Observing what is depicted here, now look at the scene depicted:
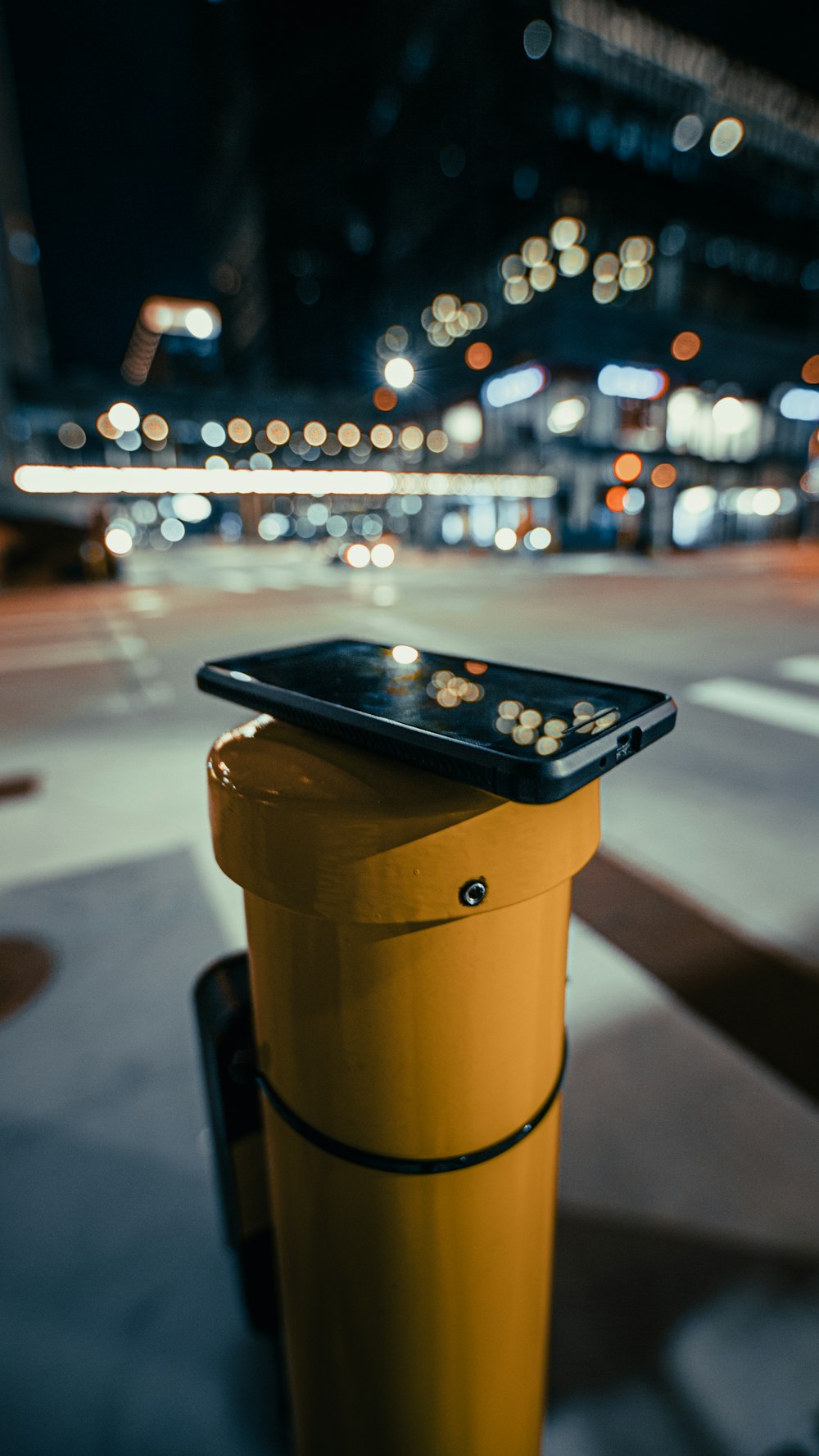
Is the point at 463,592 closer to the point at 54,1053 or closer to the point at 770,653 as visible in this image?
the point at 770,653

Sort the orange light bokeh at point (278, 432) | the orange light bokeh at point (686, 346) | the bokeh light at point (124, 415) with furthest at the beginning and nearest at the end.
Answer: the orange light bokeh at point (278, 432), the bokeh light at point (124, 415), the orange light bokeh at point (686, 346)

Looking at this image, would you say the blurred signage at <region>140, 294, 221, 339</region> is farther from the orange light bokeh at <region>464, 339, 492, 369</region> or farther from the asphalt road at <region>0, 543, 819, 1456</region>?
the asphalt road at <region>0, 543, 819, 1456</region>

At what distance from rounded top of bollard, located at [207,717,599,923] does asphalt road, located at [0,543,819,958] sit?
6.95ft

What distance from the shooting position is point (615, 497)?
2653 centimetres

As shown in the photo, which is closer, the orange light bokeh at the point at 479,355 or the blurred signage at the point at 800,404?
the orange light bokeh at the point at 479,355

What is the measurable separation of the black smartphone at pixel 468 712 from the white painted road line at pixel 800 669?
5935 millimetres

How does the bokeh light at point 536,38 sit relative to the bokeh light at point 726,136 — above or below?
above

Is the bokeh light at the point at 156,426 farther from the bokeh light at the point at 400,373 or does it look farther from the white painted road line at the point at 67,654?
the white painted road line at the point at 67,654

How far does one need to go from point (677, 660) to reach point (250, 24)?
83.3 m

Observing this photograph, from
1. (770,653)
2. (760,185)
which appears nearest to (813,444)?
(760,185)

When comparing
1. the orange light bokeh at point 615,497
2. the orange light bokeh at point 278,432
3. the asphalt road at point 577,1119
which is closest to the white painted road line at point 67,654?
the asphalt road at point 577,1119

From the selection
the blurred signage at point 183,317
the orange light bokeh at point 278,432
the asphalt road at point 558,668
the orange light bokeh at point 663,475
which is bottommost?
the asphalt road at point 558,668

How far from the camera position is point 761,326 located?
3177 cm

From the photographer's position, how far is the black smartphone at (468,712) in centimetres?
60
